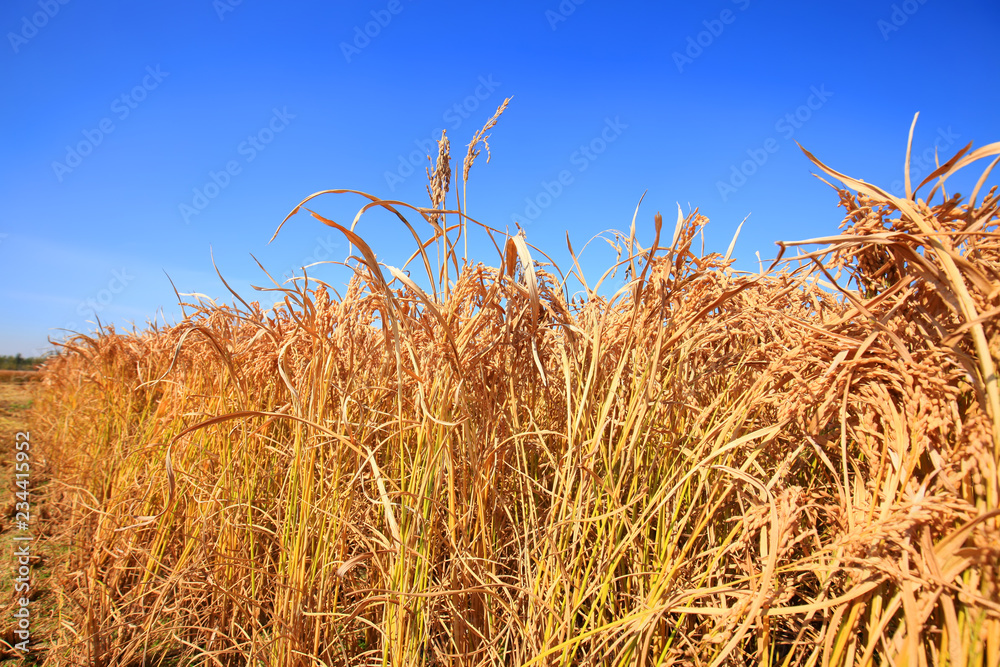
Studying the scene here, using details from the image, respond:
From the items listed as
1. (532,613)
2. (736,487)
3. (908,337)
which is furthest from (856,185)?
(532,613)

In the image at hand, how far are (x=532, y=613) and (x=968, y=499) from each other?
2.77 feet

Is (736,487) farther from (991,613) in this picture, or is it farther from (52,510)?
(52,510)

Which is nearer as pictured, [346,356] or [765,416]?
[765,416]

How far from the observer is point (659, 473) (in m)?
1.25

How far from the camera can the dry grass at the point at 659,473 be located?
0.80 metres

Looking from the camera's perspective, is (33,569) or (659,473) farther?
(33,569)

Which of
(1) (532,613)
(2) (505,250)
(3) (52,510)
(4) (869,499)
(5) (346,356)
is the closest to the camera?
(4) (869,499)

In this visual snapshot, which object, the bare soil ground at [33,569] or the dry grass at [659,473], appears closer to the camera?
the dry grass at [659,473]

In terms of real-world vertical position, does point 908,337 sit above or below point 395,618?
above

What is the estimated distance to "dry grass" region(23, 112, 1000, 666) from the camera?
0.80 meters

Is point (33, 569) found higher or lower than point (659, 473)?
lower

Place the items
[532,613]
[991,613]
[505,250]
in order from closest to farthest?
[991,613] < [532,613] < [505,250]

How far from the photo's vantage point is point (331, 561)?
132 centimetres

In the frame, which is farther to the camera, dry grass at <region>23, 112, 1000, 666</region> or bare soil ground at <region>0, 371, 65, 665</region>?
bare soil ground at <region>0, 371, 65, 665</region>
